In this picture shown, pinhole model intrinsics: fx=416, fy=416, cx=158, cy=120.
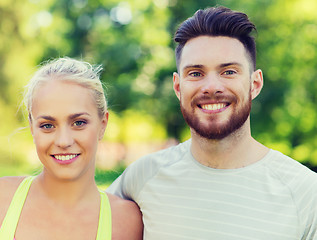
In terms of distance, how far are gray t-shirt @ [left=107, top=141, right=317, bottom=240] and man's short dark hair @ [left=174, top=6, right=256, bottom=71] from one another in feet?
2.55

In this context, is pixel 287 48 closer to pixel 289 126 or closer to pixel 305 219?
pixel 289 126

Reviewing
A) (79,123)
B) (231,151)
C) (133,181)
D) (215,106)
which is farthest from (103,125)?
(231,151)

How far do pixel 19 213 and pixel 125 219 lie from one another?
669mm

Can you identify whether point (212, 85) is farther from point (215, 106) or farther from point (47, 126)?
point (47, 126)

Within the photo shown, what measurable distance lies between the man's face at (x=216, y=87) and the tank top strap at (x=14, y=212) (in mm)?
1135

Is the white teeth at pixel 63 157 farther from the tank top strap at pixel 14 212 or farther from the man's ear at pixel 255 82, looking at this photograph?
the man's ear at pixel 255 82

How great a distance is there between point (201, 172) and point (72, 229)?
89 cm

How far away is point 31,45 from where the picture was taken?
60.4 ft

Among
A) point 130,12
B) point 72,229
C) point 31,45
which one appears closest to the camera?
point 72,229

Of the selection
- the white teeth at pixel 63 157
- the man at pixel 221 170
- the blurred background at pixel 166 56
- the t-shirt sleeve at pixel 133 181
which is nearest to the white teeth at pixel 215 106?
the man at pixel 221 170

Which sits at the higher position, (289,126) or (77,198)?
(77,198)

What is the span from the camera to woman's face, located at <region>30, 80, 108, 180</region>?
2492 mm

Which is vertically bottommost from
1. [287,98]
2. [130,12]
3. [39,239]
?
[287,98]

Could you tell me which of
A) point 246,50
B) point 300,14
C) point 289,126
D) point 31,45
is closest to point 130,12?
point 31,45
